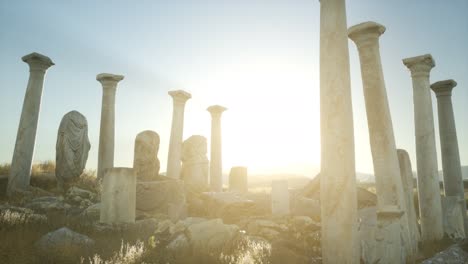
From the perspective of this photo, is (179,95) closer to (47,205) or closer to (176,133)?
(176,133)

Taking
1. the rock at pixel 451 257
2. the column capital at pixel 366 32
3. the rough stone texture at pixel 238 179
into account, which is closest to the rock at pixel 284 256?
the rock at pixel 451 257

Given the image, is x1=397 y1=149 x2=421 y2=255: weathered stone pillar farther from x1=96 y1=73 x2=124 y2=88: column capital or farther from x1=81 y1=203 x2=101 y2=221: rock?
x1=96 y1=73 x2=124 y2=88: column capital

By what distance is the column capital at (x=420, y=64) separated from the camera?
1016 centimetres

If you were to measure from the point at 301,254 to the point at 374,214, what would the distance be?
1.81 meters

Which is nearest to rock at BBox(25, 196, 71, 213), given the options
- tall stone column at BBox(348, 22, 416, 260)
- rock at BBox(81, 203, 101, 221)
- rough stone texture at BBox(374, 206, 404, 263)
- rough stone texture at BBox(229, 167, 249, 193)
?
rock at BBox(81, 203, 101, 221)

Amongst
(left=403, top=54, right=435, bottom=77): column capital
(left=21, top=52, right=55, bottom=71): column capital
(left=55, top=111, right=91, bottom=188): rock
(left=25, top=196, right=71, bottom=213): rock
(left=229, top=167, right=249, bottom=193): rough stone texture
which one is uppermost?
(left=21, top=52, right=55, bottom=71): column capital

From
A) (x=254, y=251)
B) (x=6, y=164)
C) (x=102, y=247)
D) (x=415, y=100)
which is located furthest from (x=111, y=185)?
(x=6, y=164)

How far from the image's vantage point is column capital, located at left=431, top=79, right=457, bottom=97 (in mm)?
12477

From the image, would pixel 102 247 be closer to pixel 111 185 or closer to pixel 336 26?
pixel 111 185

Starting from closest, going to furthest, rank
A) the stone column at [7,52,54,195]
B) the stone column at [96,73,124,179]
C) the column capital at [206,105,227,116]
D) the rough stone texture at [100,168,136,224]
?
1. the rough stone texture at [100,168,136,224]
2. the stone column at [7,52,54,195]
3. the stone column at [96,73,124,179]
4. the column capital at [206,105,227,116]

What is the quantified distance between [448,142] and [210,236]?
35.4 ft

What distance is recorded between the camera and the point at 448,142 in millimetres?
12945

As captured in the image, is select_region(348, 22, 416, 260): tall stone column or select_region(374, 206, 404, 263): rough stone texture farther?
select_region(348, 22, 416, 260): tall stone column

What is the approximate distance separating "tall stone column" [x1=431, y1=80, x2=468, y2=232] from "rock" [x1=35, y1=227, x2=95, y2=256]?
42.3 feet
